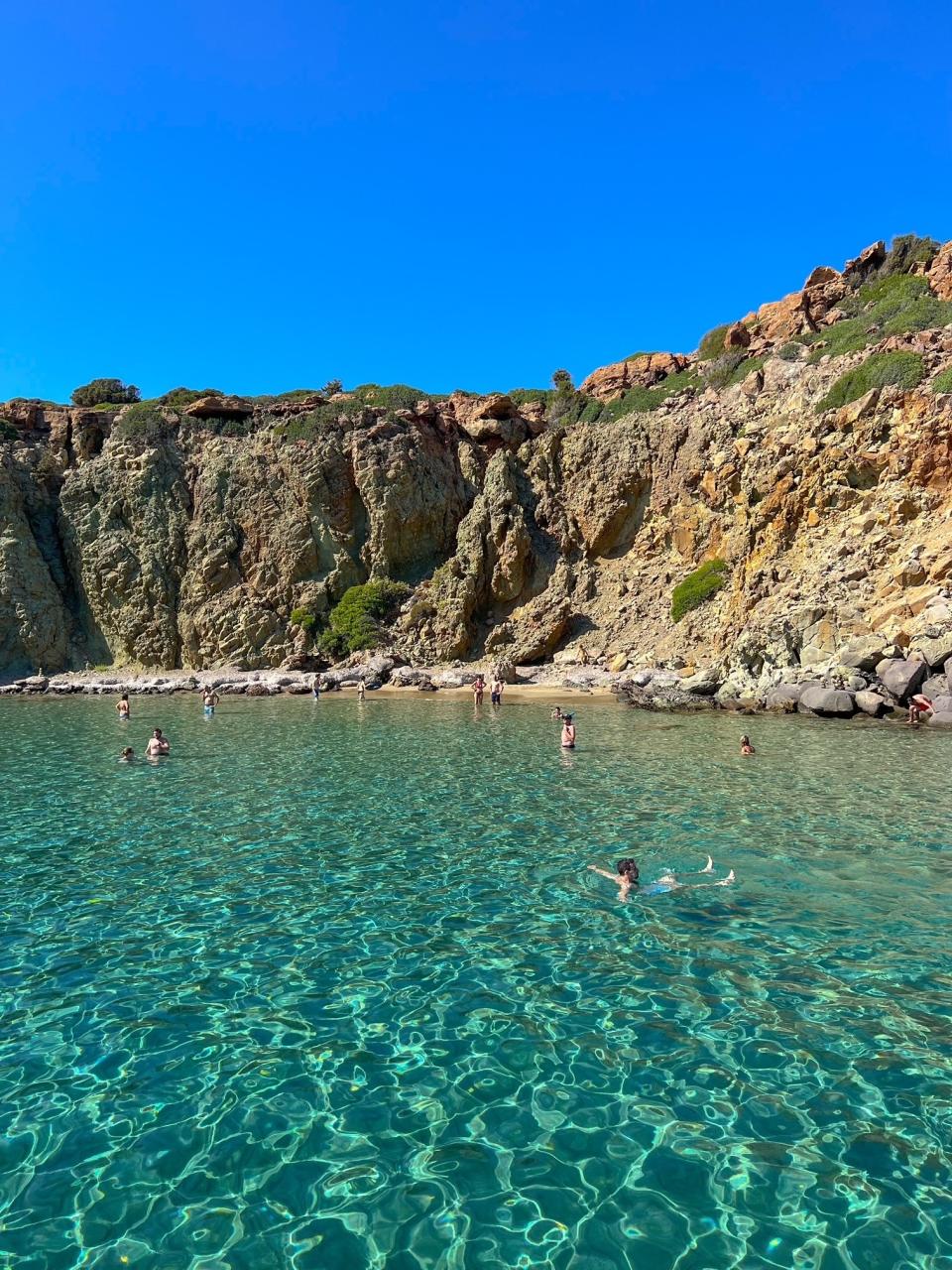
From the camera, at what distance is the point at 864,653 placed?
93.0ft

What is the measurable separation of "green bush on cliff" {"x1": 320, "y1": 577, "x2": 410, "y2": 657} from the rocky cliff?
1.22m

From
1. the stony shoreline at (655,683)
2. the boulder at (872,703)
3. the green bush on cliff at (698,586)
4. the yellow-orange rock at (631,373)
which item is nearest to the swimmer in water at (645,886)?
the stony shoreline at (655,683)

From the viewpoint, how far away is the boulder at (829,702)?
27094mm

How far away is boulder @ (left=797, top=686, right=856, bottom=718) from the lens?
27094 millimetres

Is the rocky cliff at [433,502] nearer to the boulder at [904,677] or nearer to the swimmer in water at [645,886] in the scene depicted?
the boulder at [904,677]

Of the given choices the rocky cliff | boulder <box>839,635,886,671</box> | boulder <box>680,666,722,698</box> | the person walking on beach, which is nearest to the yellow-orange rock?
the rocky cliff

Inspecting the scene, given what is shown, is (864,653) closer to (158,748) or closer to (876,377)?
(876,377)

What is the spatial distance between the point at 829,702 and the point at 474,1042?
24.8m

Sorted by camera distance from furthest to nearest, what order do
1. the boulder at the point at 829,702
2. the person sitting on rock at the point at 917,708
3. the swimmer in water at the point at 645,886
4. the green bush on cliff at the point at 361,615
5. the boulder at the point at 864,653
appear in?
the green bush on cliff at the point at 361,615, the boulder at the point at 864,653, the boulder at the point at 829,702, the person sitting on rock at the point at 917,708, the swimmer in water at the point at 645,886

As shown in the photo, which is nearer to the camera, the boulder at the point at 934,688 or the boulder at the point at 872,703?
the boulder at the point at 934,688

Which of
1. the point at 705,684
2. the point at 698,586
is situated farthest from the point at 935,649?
the point at 698,586

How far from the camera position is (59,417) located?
5909 cm

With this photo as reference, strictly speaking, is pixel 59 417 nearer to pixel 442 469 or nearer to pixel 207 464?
pixel 207 464

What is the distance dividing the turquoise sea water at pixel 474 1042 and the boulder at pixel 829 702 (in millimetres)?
14618
